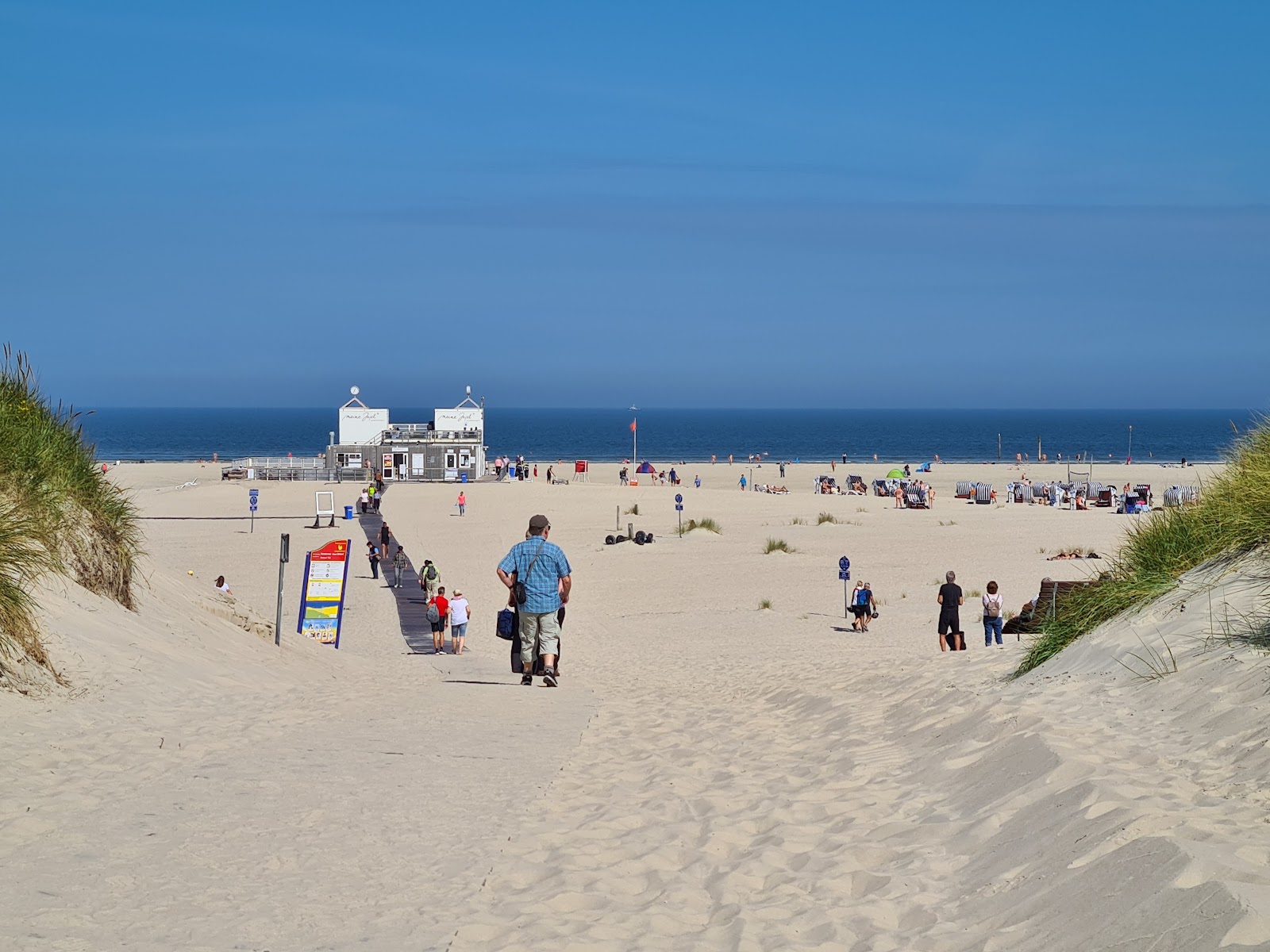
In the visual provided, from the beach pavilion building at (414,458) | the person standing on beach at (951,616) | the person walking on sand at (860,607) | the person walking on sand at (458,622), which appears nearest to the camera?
the person standing on beach at (951,616)

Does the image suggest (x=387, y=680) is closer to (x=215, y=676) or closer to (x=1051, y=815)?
(x=215, y=676)

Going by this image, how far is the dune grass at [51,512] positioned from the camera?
25.9ft

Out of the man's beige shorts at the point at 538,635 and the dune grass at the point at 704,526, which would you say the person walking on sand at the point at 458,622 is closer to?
the man's beige shorts at the point at 538,635

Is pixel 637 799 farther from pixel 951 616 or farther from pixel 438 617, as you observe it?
pixel 438 617

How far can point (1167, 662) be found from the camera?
672cm

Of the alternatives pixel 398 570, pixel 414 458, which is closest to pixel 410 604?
pixel 398 570

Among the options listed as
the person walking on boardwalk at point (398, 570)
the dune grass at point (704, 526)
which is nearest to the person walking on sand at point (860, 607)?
the person walking on boardwalk at point (398, 570)

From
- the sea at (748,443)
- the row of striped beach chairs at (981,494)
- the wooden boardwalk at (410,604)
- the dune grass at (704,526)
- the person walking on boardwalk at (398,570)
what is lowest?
the wooden boardwalk at (410,604)

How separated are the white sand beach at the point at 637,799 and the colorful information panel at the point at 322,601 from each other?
11.6ft

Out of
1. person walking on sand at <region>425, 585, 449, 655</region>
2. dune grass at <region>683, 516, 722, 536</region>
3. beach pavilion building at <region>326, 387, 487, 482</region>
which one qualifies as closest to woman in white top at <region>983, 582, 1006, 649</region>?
person walking on sand at <region>425, 585, 449, 655</region>

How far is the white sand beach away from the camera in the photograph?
4281 mm

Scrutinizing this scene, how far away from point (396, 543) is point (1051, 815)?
29.8 m

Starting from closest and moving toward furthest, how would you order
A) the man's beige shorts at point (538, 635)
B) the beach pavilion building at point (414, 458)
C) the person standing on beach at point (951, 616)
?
the man's beige shorts at point (538, 635), the person standing on beach at point (951, 616), the beach pavilion building at point (414, 458)

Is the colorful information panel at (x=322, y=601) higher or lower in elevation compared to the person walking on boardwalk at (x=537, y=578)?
lower
